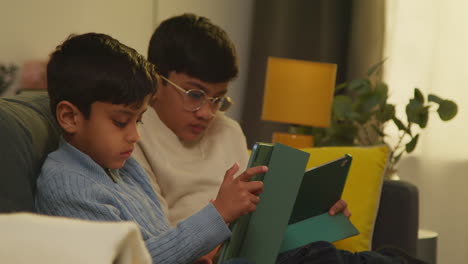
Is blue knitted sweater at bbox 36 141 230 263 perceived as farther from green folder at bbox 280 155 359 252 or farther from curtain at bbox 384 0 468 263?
curtain at bbox 384 0 468 263

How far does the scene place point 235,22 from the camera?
3.78m

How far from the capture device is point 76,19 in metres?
2.98

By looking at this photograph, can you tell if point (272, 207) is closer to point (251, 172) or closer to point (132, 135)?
point (251, 172)

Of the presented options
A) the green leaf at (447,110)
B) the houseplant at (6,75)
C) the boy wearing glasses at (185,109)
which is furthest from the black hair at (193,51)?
the green leaf at (447,110)

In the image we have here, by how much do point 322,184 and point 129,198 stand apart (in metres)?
0.54

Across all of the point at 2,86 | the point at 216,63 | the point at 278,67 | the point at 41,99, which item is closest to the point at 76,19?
the point at 2,86

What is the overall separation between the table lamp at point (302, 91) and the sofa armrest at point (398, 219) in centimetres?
71

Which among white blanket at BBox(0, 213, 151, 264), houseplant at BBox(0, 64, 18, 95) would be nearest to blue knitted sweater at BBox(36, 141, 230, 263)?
white blanket at BBox(0, 213, 151, 264)

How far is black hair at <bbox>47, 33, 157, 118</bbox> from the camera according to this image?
1270mm

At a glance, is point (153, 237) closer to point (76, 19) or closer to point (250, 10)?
point (76, 19)

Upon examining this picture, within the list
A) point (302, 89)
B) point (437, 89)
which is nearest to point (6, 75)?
point (302, 89)

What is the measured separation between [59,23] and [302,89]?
1.07 metres

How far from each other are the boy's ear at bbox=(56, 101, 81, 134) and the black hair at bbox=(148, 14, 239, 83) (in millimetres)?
502

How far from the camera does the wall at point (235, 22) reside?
141 inches
